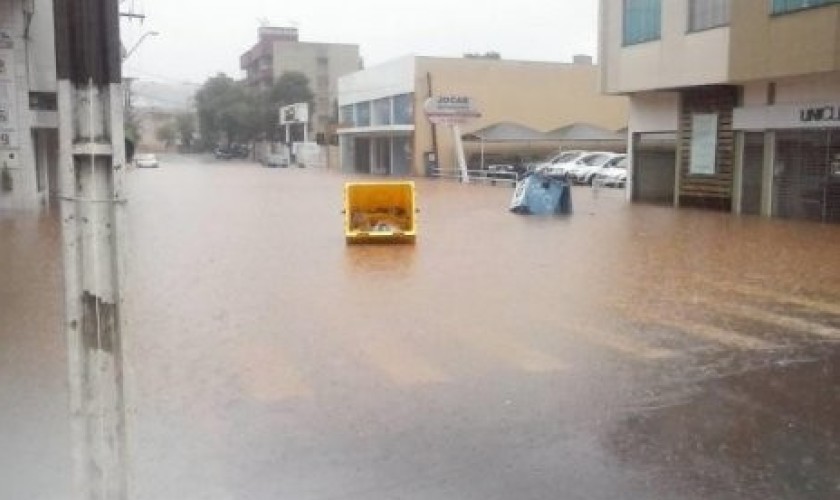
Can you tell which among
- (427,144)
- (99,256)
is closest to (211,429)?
(99,256)

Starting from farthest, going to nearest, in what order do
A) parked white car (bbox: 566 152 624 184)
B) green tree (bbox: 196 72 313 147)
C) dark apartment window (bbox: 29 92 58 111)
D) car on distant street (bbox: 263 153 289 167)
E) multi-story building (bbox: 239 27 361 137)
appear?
multi-story building (bbox: 239 27 361 137), green tree (bbox: 196 72 313 147), car on distant street (bbox: 263 153 289 167), parked white car (bbox: 566 152 624 184), dark apartment window (bbox: 29 92 58 111)

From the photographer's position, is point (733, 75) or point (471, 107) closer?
point (733, 75)

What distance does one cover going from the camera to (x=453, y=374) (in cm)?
757

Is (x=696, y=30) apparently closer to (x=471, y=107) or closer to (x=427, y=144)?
(x=471, y=107)

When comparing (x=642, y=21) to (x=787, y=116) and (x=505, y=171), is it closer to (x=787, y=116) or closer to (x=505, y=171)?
(x=787, y=116)

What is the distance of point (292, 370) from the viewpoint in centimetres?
766

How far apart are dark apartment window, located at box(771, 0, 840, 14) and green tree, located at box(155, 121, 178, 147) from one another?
135m

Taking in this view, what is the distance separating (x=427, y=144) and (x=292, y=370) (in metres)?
46.4

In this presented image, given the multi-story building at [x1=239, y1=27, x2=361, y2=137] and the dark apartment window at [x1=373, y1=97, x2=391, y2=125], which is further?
the multi-story building at [x1=239, y1=27, x2=361, y2=137]

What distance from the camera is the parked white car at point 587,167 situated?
40.3 meters

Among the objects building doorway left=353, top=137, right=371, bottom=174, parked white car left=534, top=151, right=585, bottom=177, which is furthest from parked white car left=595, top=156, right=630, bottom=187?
building doorway left=353, top=137, right=371, bottom=174

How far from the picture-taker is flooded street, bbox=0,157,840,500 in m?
5.31

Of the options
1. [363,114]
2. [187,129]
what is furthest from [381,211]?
[187,129]

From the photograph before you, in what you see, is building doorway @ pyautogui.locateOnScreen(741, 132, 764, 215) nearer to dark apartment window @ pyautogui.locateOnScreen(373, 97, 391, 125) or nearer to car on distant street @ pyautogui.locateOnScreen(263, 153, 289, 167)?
dark apartment window @ pyautogui.locateOnScreen(373, 97, 391, 125)
